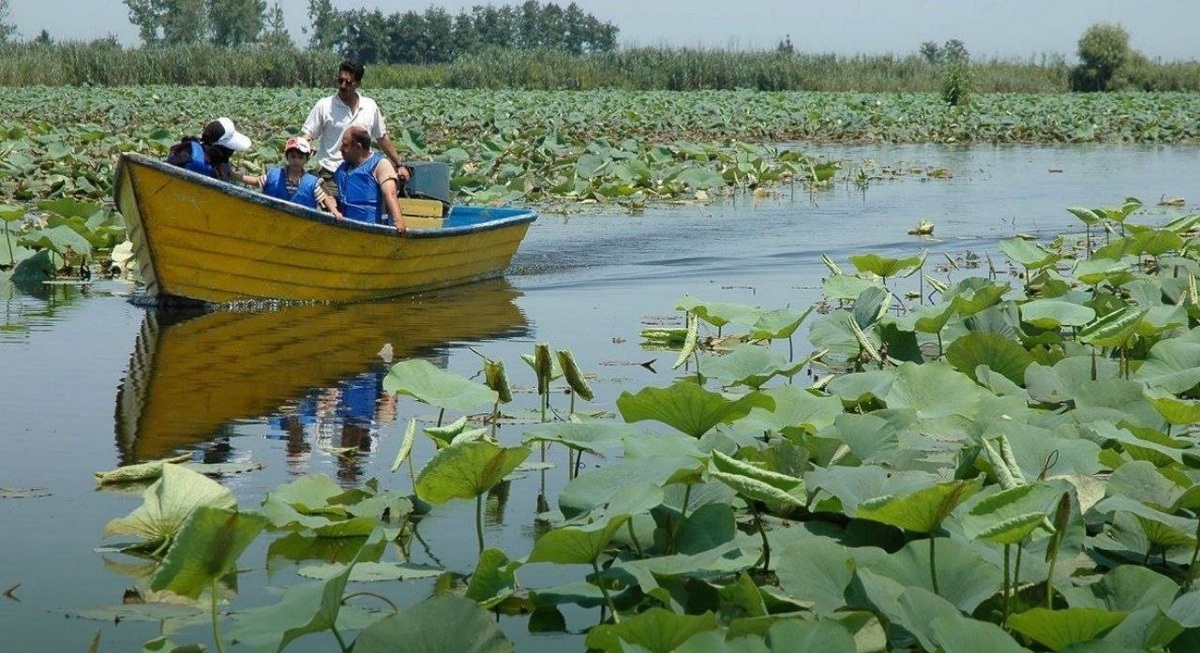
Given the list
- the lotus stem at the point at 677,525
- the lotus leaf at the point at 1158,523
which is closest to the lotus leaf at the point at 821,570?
the lotus stem at the point at 677,525

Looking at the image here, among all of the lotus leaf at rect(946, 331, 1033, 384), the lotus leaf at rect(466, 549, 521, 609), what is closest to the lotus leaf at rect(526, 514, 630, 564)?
the lotus leaf at rect(466, 549, 521, 609)

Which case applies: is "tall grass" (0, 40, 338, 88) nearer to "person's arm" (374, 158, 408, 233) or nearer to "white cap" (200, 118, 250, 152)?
"white cap" (200, 118, 250, 152)

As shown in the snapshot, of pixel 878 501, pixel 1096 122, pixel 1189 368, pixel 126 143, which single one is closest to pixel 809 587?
pixel 878 501

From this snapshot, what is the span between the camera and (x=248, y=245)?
22.7ft

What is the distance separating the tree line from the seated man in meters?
60.3

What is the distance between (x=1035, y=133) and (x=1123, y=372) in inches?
844

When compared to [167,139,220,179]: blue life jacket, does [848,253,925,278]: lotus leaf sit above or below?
below

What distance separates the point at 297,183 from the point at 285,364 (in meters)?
1.98

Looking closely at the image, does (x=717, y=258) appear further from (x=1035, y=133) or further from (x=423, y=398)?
(x=1035, y=133)

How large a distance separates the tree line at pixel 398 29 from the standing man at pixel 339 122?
5975cm

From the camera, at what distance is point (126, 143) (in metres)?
13.1

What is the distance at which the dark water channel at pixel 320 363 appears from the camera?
10.1ft

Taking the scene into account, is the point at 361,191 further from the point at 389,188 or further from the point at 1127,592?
the point at 1127,592

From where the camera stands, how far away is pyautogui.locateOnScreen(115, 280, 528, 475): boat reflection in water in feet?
15.0
